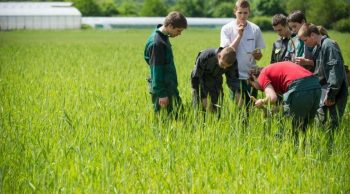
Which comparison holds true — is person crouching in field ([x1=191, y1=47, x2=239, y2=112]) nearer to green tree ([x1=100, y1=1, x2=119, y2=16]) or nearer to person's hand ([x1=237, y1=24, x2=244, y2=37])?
person's hand ([x1=237, y1=24, x2=244, y2=37])

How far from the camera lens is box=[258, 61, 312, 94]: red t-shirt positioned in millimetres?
4852

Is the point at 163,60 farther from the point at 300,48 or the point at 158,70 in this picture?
the point at 300,48

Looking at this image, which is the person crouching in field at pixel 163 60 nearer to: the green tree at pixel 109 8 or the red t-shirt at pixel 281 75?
the red t-shirt at pixel 281 75

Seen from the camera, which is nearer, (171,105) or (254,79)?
(254,79)

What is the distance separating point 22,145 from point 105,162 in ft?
2.90

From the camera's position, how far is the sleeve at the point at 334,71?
5.20 metres

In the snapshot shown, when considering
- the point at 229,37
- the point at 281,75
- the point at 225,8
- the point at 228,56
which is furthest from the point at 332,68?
the point at 225,8

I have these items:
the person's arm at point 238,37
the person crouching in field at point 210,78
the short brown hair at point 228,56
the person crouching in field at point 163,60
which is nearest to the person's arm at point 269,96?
the short brown hair at point 228,56

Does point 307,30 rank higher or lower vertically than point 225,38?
higher

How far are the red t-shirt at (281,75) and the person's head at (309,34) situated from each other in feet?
1.06

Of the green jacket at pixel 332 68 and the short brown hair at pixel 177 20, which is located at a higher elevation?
the short brown hair at pixel 177 20

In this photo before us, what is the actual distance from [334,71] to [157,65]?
1.61 m

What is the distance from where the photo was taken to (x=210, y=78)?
18.5ft

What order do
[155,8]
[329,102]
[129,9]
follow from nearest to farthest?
[329,102] < [155,8] < [129,9]
